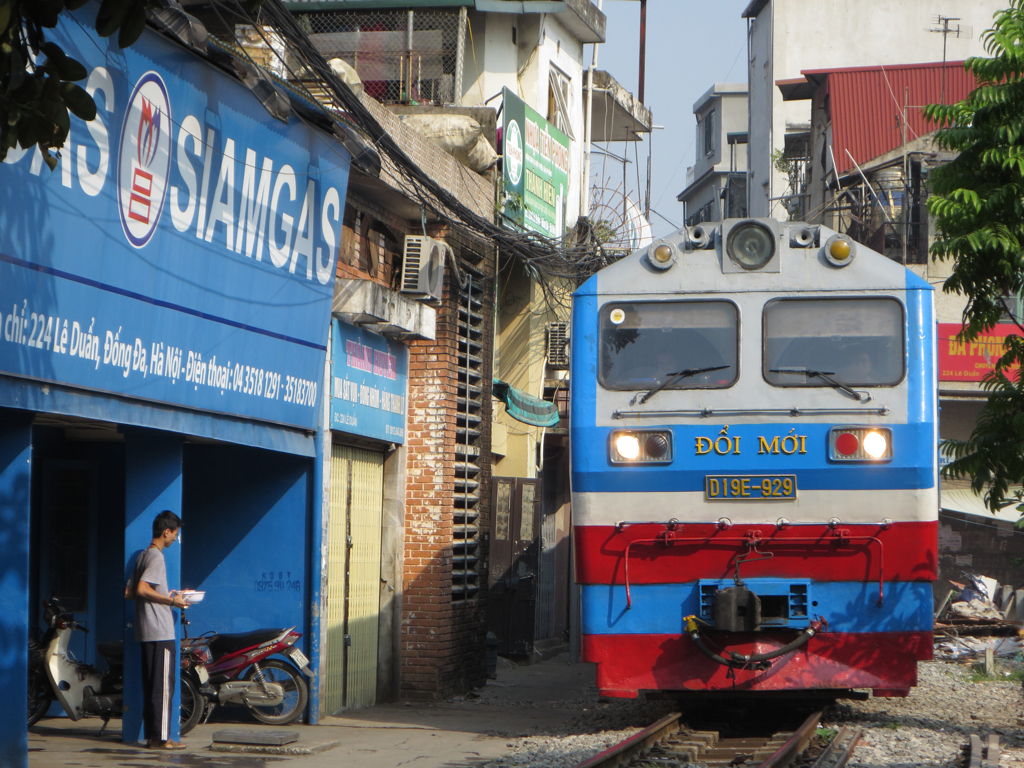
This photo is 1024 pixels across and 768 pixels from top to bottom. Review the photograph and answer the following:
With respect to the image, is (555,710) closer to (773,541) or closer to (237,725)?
(237,725)

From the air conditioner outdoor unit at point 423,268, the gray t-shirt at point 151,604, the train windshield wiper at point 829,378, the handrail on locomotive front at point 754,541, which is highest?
the air conditioner outdoor unit at point 423,268

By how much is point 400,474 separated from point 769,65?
82.3ft

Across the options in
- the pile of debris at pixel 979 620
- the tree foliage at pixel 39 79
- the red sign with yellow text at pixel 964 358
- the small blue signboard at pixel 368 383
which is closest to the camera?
the tree foliage at pixel 39 79

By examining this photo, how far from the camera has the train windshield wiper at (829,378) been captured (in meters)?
8.89

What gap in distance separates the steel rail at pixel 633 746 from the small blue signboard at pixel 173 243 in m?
3.55

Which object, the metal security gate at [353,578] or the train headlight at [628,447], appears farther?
the metal security gate at [353,578]

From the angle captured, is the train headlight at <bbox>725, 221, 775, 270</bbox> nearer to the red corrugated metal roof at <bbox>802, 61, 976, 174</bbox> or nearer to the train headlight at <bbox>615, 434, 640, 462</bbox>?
the train headlight at <bbox>615, 434, 640, 462</bbox>

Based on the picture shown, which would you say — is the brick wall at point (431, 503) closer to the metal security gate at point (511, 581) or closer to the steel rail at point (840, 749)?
the metal security gate at point (511, 581)

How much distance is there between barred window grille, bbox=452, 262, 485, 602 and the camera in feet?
43.8

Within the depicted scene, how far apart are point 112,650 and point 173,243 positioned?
10.4ft

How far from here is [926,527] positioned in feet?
28.5

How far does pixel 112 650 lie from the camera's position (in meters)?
9.18

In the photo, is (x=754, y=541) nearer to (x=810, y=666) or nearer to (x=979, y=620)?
(x=810, y=666)

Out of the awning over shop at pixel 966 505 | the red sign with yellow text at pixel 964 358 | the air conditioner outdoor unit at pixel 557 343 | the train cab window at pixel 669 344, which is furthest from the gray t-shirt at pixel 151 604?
the red sign with yellow text at pixel 964 358
